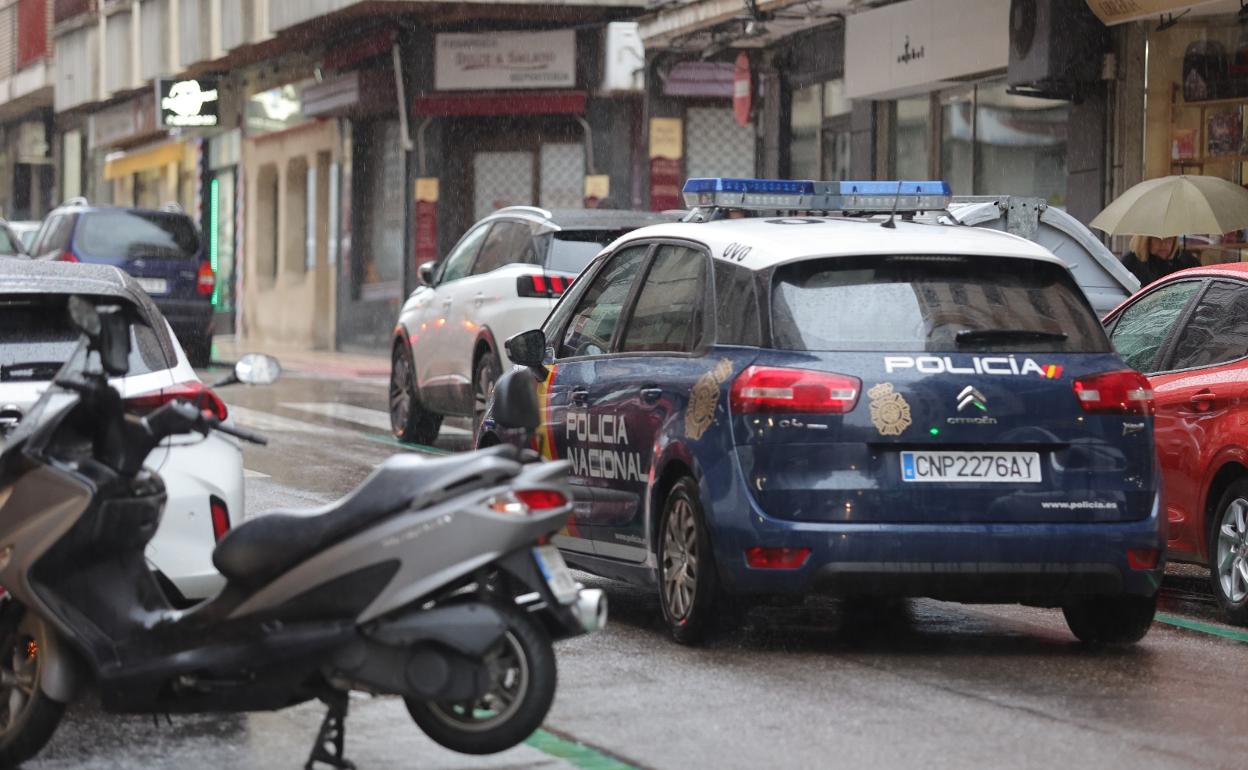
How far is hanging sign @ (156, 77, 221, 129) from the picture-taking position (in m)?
43.8

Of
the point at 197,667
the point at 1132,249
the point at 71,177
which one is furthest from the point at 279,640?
the point at 71,177

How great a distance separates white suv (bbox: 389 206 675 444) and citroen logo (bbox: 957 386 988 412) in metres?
7.59

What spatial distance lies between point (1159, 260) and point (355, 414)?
7744mm

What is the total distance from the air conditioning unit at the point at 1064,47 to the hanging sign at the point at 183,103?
85.2 feet

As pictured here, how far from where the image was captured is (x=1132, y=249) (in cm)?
1983

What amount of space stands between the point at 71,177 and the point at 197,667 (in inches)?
2310

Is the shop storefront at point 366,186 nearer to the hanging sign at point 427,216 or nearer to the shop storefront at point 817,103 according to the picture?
the hanging sign at point 427,216

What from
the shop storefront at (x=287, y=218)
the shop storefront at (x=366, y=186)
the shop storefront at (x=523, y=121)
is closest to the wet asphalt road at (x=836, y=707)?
the shop storefront at (x=523, y=121)

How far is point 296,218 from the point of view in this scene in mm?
41781

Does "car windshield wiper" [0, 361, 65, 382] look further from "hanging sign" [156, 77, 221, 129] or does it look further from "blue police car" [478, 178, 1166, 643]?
"hanging sign" [156, 77, 221, 129]

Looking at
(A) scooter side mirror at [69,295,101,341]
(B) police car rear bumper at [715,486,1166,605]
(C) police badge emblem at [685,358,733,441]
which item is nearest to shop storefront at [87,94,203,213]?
(C) police badge emblem at [685,358,733,441]

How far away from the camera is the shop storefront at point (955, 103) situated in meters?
22.3

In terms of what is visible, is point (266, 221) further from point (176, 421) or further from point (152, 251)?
point (176, 421)

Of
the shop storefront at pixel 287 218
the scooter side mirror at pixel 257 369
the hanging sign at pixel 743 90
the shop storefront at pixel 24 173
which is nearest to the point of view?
the scooter side mirror at pixel 257 369
